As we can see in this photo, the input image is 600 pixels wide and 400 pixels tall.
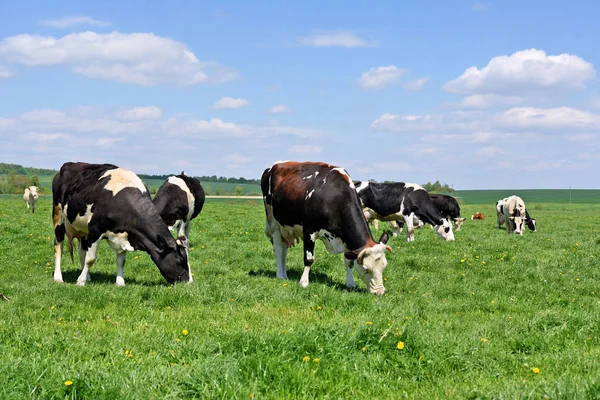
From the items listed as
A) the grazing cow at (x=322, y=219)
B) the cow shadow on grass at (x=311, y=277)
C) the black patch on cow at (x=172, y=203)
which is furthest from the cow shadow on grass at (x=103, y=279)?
the black patch on cow at (x=172, y=203)

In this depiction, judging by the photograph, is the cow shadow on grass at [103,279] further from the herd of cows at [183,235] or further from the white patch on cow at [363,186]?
the white patch on cow at [363,186]

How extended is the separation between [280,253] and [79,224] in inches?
169

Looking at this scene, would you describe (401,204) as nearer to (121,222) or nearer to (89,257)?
(121,222)

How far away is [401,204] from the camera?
2167 cm

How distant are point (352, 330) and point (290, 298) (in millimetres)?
2899

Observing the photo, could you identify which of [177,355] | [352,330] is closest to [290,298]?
[352,330]

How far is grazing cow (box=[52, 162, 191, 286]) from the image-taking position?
10594mm

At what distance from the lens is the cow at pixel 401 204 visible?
70.8 feet

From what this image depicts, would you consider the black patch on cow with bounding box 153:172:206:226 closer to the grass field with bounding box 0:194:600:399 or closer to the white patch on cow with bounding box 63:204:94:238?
the grass field with bounding box 0:194:600:399

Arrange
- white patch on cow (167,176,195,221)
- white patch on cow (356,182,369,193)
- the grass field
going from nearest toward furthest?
the grass field → white patch on cow (167,176,195,221) → white patch on cow (356,182,369,193)

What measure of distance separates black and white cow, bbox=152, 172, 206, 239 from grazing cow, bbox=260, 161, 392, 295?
531 centimetres

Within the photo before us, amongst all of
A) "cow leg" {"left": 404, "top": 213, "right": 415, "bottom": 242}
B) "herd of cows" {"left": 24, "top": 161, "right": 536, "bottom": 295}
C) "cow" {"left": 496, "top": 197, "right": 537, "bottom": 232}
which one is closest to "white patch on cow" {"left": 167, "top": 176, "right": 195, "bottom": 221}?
"herd of cows" {"left": 24, "top": 161, "right": 536, "bottom": 295}

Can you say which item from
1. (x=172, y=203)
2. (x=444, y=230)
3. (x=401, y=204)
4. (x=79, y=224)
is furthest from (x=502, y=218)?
(x=79, y=224)

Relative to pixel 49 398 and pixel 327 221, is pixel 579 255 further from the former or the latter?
pixel 49 398
